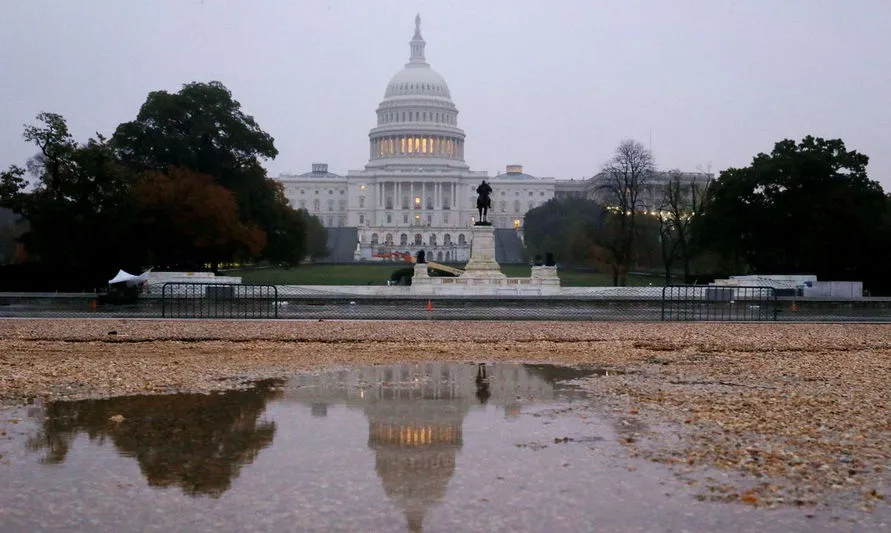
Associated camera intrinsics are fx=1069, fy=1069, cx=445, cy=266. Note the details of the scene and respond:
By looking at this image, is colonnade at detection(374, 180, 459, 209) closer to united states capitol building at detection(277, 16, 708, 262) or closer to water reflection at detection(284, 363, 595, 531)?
united states capitol building at detection(277, 16, 708, 262)

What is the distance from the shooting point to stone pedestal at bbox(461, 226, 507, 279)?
50.9 metres

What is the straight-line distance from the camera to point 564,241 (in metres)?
80.1

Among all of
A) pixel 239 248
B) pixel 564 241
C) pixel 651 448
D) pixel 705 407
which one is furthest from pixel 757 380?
pixel 564 241

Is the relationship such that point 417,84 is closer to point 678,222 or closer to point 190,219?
point 678,222

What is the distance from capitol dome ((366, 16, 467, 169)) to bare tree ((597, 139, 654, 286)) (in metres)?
95.8

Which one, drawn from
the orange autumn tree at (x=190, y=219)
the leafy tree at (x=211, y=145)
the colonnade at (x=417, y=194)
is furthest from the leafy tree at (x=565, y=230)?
the colonnade at (x=417, y=194)

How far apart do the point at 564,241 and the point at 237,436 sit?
69196 mm

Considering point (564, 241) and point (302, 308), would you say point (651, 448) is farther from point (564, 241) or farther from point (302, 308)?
point (564, 241)

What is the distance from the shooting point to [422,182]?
159 metres

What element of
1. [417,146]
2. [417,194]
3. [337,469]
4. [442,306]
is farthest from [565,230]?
[337,469]

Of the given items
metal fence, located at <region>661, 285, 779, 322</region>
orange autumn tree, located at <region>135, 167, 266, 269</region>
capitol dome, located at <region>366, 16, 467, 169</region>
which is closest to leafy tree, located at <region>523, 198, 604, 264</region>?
metal fence, located at <region>661, 285, 779, 322</region>

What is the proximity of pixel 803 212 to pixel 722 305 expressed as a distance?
14157 mm

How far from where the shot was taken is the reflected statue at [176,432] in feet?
33.3

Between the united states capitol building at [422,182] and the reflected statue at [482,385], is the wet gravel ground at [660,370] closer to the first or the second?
the reflected statue at [482,385]
